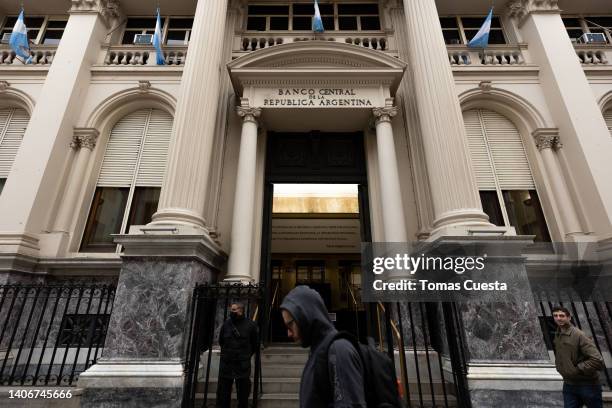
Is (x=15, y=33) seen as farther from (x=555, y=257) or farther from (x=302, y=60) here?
(x=555, y=257)

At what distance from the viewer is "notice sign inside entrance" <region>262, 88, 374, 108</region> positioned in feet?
27.5

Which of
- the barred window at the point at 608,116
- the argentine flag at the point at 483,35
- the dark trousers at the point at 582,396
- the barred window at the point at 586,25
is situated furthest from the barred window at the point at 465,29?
the dark trousers at the point at 582,396

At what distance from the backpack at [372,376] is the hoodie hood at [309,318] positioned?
85mm

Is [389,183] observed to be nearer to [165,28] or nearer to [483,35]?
[483,35]

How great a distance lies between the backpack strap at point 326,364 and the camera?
2.06 meters

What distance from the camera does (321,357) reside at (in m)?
2.10

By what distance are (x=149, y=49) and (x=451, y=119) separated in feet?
29.4

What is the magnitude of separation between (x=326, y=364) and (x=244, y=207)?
5.64 meters

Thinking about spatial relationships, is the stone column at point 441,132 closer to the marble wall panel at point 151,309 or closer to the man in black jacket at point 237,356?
the man in black jacket at point 237,356

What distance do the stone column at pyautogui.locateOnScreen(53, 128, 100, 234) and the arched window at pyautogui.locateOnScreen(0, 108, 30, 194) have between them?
186 cm

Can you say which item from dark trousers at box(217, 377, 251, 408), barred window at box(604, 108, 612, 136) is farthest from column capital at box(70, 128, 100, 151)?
barred window at box(604, 108, 612, 136)

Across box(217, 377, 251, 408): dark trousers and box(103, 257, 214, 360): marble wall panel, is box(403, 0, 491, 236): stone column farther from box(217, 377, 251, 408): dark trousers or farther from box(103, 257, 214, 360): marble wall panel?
box(103, 257, 214, 360): marble wall panel

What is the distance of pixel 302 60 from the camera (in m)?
8.65

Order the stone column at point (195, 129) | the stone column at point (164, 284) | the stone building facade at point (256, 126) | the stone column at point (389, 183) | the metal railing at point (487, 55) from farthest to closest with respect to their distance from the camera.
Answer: the metal railing at point (487, 55), the stone column at point (389, 183), the stone building facade at point (256, 126), the stone column at point (195, 129), the stone column at point (164, 284)
